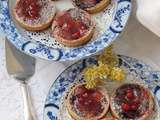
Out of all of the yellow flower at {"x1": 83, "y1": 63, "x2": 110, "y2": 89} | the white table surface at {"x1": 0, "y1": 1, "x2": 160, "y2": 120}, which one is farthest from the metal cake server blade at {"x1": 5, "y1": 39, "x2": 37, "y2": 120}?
the yellow flower at {"x1": 83, "y1": 63, "x2": 110, "y2": 89}

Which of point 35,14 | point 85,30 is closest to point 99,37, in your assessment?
point 85,30

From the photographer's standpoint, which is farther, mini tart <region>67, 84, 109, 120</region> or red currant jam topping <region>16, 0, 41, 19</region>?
red currant jam topping <region>16, 0, 41, 19</region>

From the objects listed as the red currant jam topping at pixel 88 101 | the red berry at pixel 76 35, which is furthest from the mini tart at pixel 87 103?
the red berry at pixel 76 35

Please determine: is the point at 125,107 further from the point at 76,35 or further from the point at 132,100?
the point at 76,35

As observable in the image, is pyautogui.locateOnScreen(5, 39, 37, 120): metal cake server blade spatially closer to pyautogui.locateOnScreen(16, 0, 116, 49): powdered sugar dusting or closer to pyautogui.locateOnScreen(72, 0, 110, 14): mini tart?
pyautogui.locateOnScreen(16, 0, 116, 49): powdered sugar dusting

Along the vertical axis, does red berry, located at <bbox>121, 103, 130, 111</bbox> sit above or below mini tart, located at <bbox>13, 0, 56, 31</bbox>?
below
